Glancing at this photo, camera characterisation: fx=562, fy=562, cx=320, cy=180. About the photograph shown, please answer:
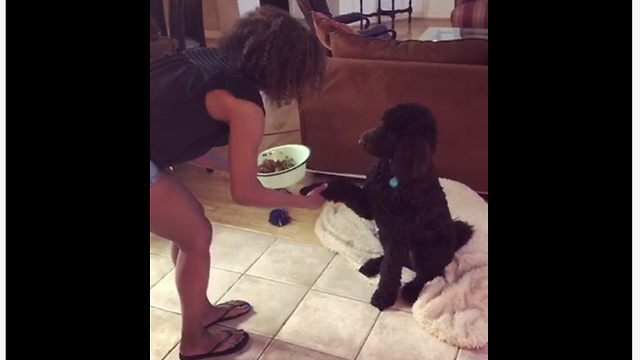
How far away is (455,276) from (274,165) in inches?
14.0

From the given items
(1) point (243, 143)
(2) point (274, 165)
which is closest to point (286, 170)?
(2) point (274, 165)

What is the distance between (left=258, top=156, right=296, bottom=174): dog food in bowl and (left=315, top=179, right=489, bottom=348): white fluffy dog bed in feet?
0.67

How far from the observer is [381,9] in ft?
3.62

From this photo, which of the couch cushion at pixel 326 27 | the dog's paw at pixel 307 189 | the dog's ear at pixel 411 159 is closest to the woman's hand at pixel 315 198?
the dog's paw at pixel 307 189

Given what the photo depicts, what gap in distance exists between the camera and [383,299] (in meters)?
0.96

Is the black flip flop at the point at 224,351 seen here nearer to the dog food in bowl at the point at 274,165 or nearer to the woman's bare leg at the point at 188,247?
the woman's bare leg at the point at 188,247

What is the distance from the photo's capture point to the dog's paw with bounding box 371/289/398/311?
3.12ft

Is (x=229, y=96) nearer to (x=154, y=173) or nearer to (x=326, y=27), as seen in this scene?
(x=154, y=173)

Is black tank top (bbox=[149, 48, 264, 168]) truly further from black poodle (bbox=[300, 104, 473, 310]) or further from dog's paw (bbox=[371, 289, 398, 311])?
dog's paw (bbox=[371, 289, 398, 311])

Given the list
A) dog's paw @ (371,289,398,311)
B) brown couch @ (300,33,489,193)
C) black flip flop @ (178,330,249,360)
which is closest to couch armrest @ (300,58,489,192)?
brown couch @ (300,33,489,193)

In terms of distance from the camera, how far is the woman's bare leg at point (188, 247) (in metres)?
0.75
